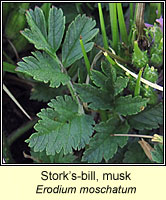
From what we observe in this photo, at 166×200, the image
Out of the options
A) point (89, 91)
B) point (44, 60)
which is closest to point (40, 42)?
point (44, 60)

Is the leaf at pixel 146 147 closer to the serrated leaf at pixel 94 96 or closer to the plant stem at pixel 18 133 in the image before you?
the serrated leaf at pixel 94 96

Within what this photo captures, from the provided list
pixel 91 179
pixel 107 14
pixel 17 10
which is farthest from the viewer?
pixel 107 14

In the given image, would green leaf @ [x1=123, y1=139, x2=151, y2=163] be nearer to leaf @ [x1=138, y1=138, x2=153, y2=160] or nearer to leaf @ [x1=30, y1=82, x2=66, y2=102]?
leaf @ [x1=138, y1=138, x2=153, y2=160]

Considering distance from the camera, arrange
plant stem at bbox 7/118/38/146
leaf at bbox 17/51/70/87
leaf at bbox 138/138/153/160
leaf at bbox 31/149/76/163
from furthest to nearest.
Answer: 1. plant stem at bbox 7/118/38/146
2. leaf at bbox 31/149/76/163
3. leaf at bbox 138/138/153/160
4. leaf at bbox 17/51/70/87

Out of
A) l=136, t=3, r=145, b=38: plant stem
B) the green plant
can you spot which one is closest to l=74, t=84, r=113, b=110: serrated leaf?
the green plant

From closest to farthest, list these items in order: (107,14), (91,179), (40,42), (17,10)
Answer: (40,42), (91,179), (17,10), (107,14)

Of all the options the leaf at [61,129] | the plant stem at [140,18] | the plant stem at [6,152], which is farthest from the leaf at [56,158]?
the plant stem at [140,18]

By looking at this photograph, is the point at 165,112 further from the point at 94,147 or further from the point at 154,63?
the point at 94,147
